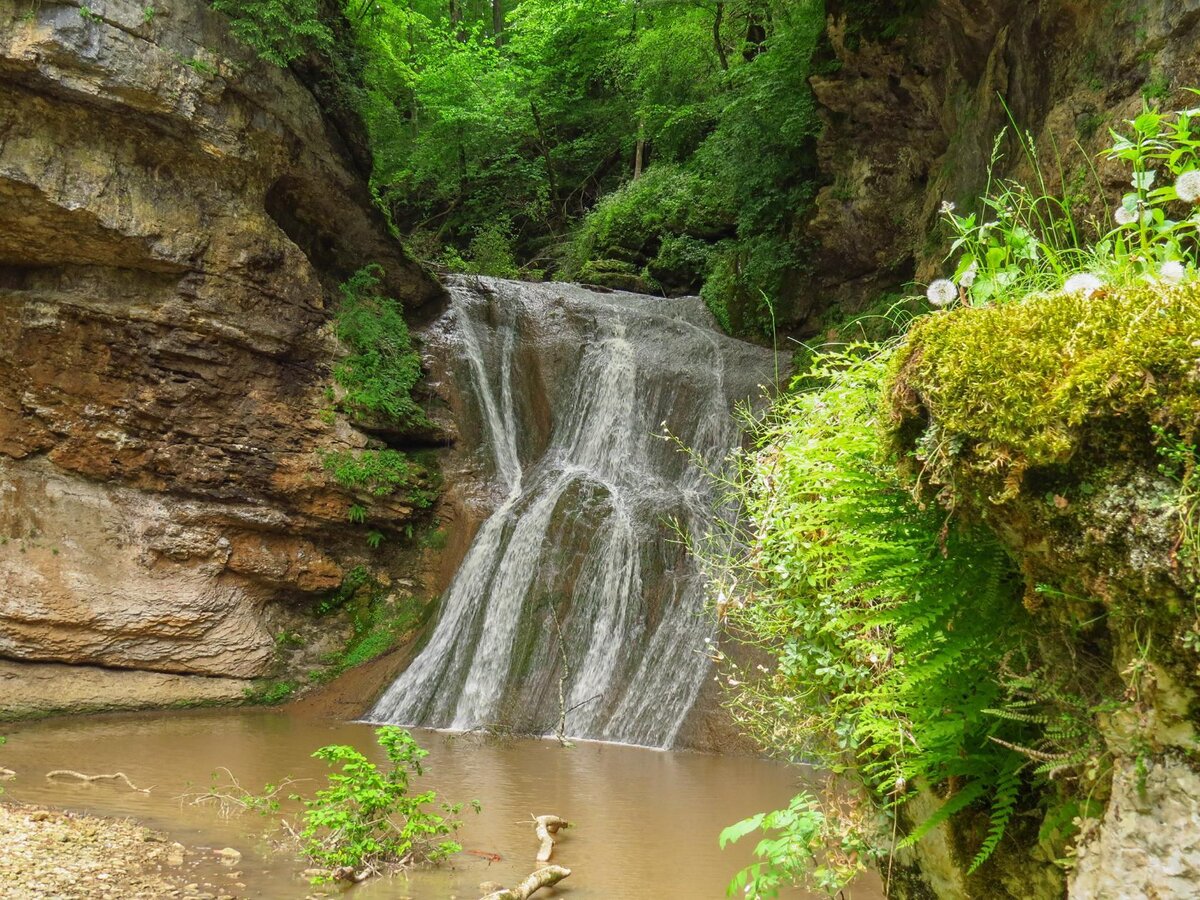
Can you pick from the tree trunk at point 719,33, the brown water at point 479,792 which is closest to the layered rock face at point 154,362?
the brown water at point 479,792

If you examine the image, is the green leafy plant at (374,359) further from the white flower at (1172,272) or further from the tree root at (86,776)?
the white flower at (1172,272)

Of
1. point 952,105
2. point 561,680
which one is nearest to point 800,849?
point 561,680

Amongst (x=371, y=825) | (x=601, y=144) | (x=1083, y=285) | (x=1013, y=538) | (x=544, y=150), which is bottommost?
(x=371, y=825)

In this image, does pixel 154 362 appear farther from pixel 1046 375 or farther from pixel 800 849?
pixel 1046 375

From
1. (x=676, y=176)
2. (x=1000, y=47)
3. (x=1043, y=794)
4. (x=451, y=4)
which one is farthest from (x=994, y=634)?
(x=451, y=4)

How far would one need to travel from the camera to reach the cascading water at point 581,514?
35.6 ft

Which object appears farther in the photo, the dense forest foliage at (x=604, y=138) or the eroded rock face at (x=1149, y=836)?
the dense forest foliage at (x=604, y=138)

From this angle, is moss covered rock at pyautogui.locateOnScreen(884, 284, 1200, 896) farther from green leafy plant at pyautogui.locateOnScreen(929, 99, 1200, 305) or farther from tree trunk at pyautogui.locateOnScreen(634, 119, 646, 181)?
tree trunk at pyautogui.locateOnScreen(634, 119, 646, 181)

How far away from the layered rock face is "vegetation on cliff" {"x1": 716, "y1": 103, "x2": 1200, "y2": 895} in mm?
10961

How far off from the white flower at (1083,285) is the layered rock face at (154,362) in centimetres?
1121

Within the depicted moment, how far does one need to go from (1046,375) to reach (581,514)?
11.1 metres

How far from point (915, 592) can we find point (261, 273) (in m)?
12.3

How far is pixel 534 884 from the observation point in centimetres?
502

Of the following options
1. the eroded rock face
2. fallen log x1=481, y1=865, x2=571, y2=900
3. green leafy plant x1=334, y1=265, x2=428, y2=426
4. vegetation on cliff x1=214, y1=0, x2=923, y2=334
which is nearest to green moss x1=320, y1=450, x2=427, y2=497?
green leafy plant x1=334, y1=265, x2=428, y2=426
